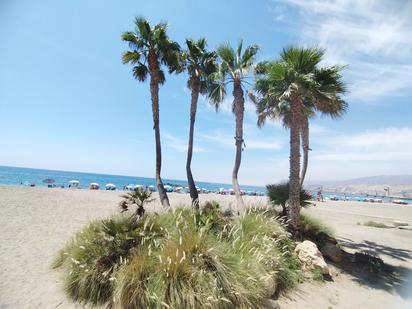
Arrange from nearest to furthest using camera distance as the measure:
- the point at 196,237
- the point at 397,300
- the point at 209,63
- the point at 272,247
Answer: the point at 196,237
the point at 397,300
the point at 272,247
the point at 209,63

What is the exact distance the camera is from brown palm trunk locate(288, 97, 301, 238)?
32.6ft

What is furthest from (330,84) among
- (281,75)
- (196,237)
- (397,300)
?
(196,237)

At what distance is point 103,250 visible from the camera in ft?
18.9

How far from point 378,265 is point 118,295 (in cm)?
819

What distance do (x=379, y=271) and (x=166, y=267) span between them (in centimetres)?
726

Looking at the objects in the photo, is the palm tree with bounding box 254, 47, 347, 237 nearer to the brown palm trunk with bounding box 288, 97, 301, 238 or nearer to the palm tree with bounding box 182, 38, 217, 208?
the brown palm trunk with bounding box 288, 97, 301, 238

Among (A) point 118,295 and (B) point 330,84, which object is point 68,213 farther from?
(B) point 330,84

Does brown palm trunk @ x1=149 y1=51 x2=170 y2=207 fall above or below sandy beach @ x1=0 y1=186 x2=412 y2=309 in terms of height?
above

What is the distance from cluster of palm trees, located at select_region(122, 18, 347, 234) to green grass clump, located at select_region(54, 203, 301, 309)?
11.2 ft

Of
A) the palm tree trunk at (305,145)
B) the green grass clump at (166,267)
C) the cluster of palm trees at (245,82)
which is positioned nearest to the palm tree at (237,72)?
the cluster of palm trees at (245,82)

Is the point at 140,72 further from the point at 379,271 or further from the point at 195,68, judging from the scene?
the point at 379,271

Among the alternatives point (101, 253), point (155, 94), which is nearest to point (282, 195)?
point (101, 253)

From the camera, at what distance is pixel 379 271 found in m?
8.39

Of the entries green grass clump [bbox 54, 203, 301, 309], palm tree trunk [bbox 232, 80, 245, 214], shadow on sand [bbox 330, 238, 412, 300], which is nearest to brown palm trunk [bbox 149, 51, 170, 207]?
palm tree trunk [bbox 232, 80, 245, 214]
